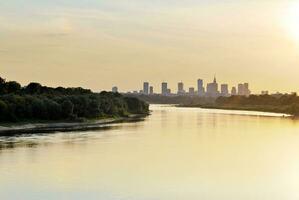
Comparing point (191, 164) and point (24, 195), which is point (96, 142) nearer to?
point (191, 164)

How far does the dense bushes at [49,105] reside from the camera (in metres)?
57.1

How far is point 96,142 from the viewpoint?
41.4 meters

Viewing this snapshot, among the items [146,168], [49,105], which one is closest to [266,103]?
[49,105]

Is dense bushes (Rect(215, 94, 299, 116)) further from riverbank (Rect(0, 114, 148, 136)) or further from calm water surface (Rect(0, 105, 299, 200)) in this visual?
calm water surface (Rect(0, 105, 299, 200))

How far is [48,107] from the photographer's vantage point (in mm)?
60094

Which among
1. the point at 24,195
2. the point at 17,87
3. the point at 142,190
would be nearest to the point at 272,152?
the point at 142,190

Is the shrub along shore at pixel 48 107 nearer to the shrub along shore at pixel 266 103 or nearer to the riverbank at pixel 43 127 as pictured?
the riverbank at pixel 43 127

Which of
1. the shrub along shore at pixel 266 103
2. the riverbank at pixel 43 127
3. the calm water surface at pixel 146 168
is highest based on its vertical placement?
the shrub along shore at pixel 266 103

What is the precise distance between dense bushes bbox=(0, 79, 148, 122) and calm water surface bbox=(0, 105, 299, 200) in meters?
11.8

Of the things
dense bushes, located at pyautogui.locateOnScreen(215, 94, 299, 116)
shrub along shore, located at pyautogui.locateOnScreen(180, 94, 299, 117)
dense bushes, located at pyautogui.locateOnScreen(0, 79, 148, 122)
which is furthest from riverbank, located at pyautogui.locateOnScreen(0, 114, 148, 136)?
dense bushes, located at pyautogui.locateOnScreen(215, 94, 299, 116)

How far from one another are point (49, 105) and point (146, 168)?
33.7m

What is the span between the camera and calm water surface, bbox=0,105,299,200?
2244cm

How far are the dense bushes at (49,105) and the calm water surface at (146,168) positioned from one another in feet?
38.7

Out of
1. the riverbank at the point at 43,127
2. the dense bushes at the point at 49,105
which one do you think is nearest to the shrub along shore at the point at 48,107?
the dense bushes at the point at 49,105
